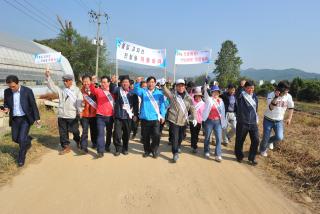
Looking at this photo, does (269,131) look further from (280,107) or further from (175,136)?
(175,136)

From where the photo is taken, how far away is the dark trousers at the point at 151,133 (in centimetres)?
657

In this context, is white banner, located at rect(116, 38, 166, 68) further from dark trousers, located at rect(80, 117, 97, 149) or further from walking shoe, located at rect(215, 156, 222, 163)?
walking shoe, located at rect(215, 156, 222, 163)

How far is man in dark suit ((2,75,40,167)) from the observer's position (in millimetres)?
5773

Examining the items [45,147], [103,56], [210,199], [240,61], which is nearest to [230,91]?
[210,199]

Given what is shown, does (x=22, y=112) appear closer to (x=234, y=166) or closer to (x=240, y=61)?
(x=234, y=166)

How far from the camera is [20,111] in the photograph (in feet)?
19.0

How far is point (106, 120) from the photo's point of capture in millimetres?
6660

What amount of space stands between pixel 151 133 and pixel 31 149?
2.80m

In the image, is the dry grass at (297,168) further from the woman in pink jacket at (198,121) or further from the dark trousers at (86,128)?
the dark trousers at (86,128)

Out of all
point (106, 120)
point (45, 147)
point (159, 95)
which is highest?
point (159, 95)

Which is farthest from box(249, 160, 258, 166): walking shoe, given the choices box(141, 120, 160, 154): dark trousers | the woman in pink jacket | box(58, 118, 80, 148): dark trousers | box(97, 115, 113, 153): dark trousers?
box(58, 118, 80, 148): dark trousers

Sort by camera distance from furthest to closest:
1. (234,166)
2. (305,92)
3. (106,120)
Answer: (305,92) → (106,120) → (234,166)

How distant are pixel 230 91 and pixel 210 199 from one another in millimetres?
4317

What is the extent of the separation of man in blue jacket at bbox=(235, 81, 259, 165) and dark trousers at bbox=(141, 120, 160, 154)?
1.79 metres
